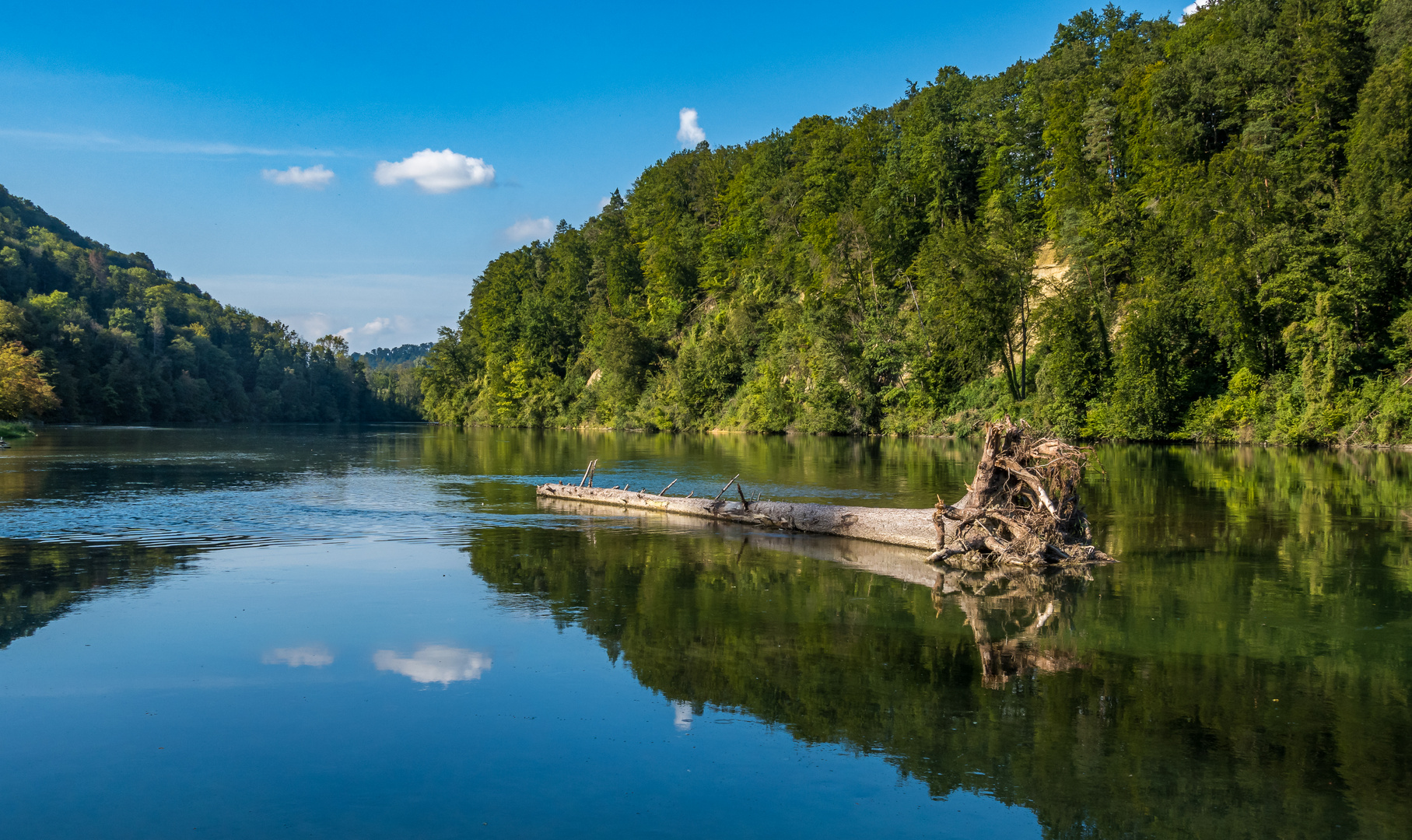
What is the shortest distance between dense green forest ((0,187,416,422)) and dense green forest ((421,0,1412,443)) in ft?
200

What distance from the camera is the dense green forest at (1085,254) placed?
44125 mm

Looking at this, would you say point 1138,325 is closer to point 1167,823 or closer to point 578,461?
point 578,461

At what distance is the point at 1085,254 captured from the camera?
185ft

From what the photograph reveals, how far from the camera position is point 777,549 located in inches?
734

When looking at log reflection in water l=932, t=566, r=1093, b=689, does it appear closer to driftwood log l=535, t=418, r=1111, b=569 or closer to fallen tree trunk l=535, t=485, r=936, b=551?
driftwood log l=535, t=418, r=1111, b=569

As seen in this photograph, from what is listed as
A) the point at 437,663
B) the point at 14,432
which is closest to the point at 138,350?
the point at 14,432

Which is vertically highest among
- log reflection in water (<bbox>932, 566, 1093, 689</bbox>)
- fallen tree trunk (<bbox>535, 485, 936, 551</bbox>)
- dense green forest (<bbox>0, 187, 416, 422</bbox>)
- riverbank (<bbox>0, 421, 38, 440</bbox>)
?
dense green forest (<bbox>0, 187, 416, 422</bbox>)

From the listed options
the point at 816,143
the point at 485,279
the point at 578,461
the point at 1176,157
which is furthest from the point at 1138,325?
the point at 485,279

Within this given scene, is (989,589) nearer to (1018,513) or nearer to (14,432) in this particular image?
(1018,513)

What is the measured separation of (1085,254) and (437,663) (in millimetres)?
55545

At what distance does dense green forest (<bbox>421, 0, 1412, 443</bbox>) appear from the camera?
1737 inches

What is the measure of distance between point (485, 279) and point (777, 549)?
442 ft

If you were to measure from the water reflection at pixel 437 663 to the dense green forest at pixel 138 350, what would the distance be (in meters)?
83.6

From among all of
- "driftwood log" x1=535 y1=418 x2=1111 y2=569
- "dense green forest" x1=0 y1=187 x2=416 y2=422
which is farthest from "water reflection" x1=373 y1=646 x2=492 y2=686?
"dense green forest" x1=0 y1=187 x2=416 y2=422
